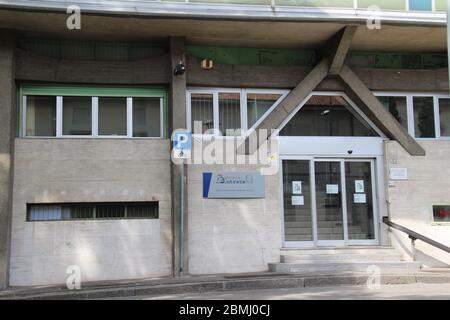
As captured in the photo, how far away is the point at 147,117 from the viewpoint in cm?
1450

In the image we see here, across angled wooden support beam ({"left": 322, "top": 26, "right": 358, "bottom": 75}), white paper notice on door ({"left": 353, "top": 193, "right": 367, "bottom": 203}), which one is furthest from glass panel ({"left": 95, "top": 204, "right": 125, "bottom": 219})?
angled wooden support beam ({"left": 322, "top": 26, "right": 358, "bottom": 75})

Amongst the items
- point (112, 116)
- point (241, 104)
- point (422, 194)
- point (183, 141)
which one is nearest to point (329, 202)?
point (422, 194)

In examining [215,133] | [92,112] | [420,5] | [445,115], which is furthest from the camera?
[445,115]

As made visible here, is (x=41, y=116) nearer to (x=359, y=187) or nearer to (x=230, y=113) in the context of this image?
(x=230, y=113)

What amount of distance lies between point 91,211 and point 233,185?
11.1 feet

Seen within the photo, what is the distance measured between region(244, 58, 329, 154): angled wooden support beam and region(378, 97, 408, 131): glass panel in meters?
1.91

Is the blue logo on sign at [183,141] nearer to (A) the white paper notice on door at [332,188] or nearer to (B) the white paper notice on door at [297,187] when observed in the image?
(B) the white paper notice on door at [297,187]

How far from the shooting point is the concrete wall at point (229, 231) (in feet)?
45.5

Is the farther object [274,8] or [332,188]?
[332,188]

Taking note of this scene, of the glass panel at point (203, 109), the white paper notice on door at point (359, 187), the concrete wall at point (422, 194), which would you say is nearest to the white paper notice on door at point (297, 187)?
the white paper notice on door at point (359, 187)

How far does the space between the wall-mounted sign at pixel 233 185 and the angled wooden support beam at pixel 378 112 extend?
128 inches

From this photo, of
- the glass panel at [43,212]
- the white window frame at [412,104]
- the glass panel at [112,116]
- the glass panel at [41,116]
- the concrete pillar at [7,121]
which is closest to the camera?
the concrete pillar at [7,121]

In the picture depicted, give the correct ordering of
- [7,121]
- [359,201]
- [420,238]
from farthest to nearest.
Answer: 1. [359,201]
2. [420,238]
3. [7,121]

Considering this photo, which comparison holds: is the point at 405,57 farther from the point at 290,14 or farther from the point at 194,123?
the point at 194,123
